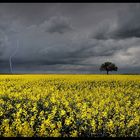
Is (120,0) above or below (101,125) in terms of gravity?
→ above

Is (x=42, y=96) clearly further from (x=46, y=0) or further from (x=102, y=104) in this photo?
(x=46, y=0)

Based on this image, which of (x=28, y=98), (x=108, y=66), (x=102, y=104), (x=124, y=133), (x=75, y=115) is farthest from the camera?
A: (x=108, y=66)

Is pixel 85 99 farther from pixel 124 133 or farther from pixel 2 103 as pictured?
pixel 124 133

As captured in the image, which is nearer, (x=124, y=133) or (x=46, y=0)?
(x=46, y=0)

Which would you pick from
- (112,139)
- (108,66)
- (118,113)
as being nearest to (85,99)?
(118,113)

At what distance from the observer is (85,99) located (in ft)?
41.1

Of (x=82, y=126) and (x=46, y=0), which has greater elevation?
(x=46, y=0)

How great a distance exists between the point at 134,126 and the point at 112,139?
113 inches

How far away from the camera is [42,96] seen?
42.2ft

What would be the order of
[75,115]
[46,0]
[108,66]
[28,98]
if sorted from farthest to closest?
1. [108,66]
2. [28,98]
3. [75,115]
4. [46,0]

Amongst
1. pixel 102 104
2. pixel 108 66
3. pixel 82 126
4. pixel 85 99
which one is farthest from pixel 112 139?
pixel 108 66

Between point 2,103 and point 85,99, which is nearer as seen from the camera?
point 2,103

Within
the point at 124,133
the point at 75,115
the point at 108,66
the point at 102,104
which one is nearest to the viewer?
the point at 124,133

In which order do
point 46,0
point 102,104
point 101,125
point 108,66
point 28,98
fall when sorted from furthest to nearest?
point 108,66 < point 28,98 < point 102,104 < point 101,125 < point 46,0
